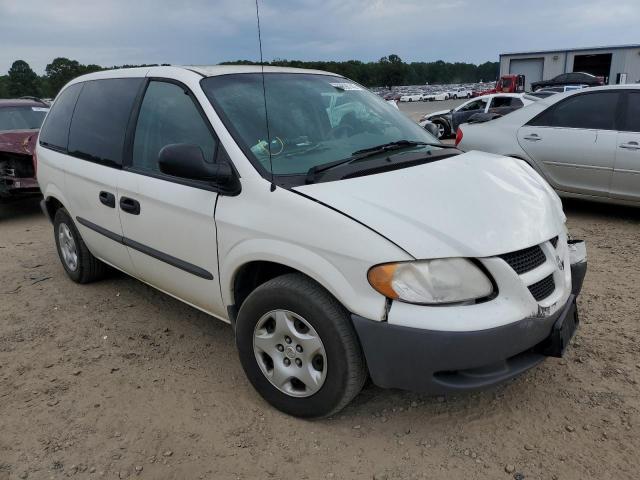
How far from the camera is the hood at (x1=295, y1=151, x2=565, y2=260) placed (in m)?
2.21

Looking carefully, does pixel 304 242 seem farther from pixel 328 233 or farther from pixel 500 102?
pixel 500 102

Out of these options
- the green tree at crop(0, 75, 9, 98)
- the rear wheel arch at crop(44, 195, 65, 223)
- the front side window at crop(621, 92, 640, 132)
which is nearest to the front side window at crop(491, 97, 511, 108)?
the front side window at crop(621, 92, 640, 132)

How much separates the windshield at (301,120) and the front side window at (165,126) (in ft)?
0.53

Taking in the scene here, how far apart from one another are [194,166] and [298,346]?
1.02m

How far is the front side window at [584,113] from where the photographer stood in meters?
5.92

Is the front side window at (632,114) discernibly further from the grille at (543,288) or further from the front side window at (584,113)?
the grille at (543,288)

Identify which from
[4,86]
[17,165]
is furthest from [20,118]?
[4,86]

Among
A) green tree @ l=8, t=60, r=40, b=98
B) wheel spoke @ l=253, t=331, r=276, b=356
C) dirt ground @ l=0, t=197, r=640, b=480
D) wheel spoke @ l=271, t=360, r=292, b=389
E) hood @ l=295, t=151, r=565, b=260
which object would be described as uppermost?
green tree @ l=8, t=60, r=40, b=98

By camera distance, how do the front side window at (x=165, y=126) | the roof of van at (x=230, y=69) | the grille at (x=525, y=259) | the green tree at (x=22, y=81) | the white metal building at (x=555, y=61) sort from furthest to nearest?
the green tree at (x=22, y=81), the white metal building at (x=555, y=61), the roof of van at (x=230, y=69), the front side window at (x=165, y=126), the grille at (x=525, y=259)

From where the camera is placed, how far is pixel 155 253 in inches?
129

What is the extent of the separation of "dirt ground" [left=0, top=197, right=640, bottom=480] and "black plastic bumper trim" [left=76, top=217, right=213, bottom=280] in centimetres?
63

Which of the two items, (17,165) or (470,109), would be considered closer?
(17,165)

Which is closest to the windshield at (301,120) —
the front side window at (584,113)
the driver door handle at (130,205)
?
the driver door handle at (130,205)

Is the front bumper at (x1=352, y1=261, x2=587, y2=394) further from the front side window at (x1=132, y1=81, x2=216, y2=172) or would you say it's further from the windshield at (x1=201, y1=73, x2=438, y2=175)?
the front side window at (x1=132, y1=81, x2=216, y2=172)
